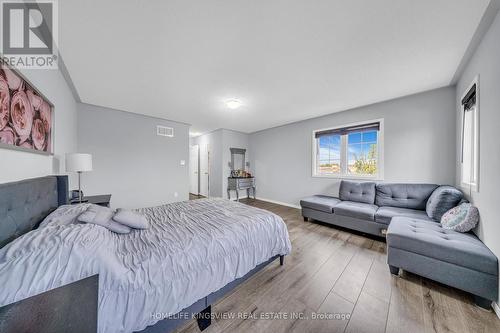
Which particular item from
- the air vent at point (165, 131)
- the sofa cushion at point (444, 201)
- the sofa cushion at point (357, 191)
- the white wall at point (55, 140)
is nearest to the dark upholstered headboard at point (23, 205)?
the white wall at point (55, 140)

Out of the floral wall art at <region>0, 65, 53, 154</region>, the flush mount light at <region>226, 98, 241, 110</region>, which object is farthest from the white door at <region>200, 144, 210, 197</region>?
the floral wall art at <region>0, 65, 53, 154</region>

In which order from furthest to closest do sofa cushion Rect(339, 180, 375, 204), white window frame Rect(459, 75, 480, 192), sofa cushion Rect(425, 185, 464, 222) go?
sofa cushion Rect(339, 180, 375, 204) < sofa cushion Rect(425, 185, 464, 222) < white window frame Rect(459, 75, 480, 192)

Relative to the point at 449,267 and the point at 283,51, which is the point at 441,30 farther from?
the point at 449,267

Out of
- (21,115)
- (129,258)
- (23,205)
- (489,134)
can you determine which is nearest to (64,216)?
(23,205)

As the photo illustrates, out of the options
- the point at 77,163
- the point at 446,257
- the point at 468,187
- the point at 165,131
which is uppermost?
the point at 165,131

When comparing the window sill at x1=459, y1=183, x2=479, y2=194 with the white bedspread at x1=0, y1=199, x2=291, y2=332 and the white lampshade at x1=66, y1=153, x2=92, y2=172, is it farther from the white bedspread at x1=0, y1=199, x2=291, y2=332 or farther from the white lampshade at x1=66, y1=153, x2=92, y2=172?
the white lampshade at x1=66, y1=153, x2=92, y2=172

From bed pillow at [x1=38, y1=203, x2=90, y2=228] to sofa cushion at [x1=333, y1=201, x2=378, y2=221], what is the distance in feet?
11.7

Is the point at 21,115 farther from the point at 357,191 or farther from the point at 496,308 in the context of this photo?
the point at 357,191

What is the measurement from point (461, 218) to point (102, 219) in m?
3.77

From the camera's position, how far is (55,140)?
2.11 m

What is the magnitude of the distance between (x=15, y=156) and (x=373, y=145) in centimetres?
493

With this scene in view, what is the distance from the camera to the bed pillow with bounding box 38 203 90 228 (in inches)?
49.0

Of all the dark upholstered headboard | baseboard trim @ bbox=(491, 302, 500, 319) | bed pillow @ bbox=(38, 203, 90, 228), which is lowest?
baseboard trim @ bbox=(491, 302, 500, 319)

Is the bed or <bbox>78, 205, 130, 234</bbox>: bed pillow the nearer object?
the bed
